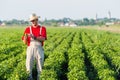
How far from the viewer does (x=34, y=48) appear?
36.3ft

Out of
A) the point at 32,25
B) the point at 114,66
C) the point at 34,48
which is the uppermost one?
Answer: the point at 32,25

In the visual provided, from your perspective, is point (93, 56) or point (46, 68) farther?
point (93, 56)

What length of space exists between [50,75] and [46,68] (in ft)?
4.58

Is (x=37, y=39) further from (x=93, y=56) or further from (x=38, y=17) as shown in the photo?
(x=93, y=56)

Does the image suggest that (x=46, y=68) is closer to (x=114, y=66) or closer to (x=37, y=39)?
(x=37, y=39)

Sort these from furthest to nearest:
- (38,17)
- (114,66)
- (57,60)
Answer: (114,66)
(57,60)
(38,17)

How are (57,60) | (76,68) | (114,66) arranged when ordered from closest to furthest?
(76,68) → (57,60) → (114,66)

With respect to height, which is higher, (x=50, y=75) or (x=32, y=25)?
(x=32, y=25)

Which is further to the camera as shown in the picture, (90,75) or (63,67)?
(63,67)

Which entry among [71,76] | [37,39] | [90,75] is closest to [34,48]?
[37,39]

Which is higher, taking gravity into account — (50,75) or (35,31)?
(35,31)

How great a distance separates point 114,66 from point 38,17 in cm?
537

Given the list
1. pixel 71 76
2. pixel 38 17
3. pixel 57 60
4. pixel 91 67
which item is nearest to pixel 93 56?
pixel 91 67

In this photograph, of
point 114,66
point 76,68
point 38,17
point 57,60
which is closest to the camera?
point 38,17
